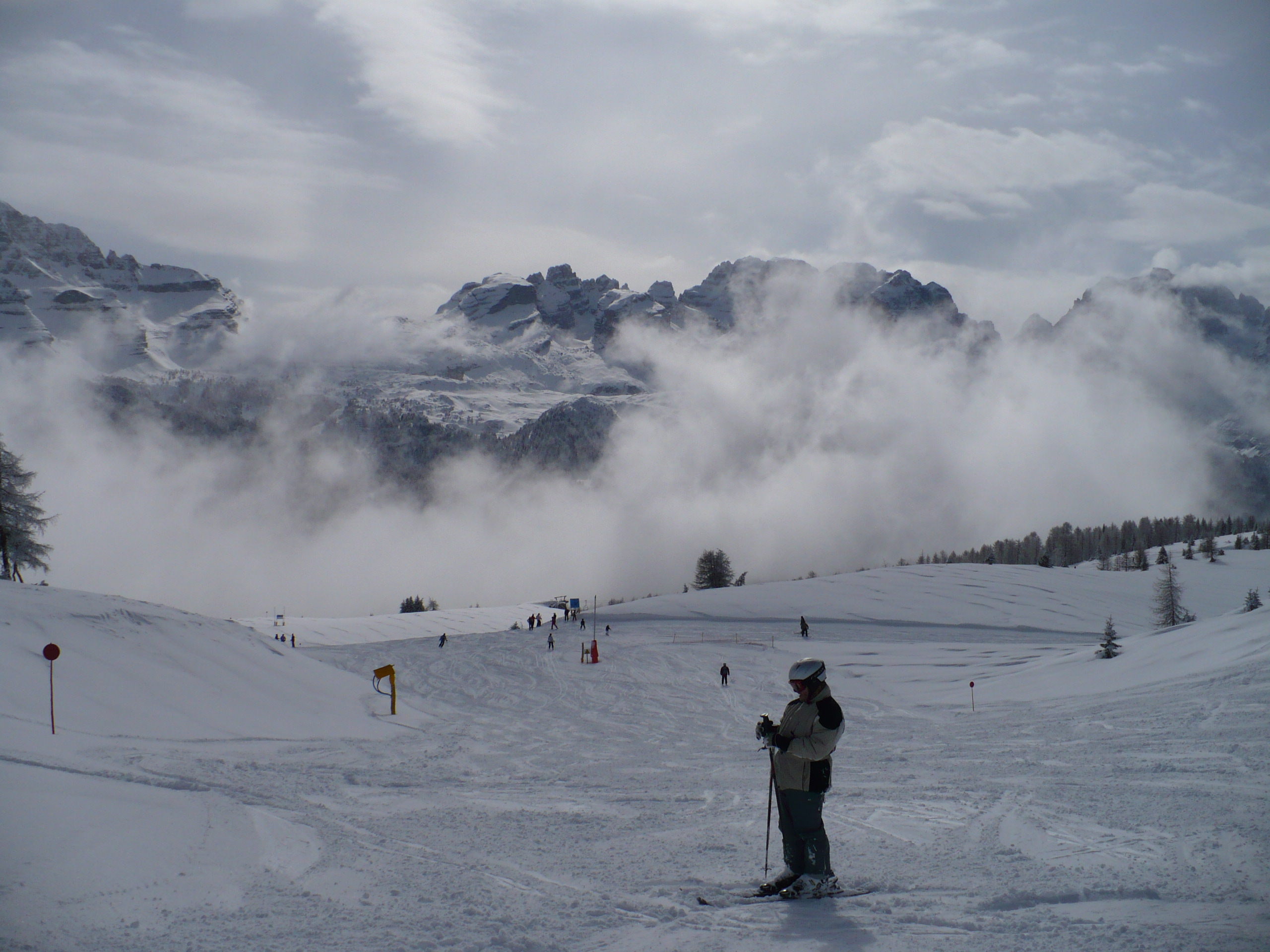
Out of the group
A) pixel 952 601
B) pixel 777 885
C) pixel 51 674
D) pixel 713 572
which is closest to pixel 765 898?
pixel 777 885

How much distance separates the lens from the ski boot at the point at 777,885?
6.25 meters

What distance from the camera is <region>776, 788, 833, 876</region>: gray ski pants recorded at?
6270 mm

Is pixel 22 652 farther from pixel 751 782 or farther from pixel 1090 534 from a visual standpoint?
pixel 1090 534

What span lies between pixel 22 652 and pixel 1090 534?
715ft

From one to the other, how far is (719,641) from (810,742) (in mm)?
44463

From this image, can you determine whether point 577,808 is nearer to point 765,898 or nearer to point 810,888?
A: point 765,898

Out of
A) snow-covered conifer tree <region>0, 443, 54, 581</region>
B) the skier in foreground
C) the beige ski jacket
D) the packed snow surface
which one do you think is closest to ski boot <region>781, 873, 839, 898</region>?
the skier in foreground

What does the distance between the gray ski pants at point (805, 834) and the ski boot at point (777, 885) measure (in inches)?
1.8

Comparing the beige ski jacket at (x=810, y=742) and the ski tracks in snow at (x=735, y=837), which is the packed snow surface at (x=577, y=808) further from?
the beige ski jacket at (x=810, y=742)

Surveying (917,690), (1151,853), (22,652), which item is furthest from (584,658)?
(1151,853)

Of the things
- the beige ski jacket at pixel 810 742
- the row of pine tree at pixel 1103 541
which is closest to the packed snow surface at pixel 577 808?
the beige ski jacket at pixel 810 742

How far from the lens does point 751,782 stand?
466 inches

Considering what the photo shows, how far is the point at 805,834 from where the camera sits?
633cm

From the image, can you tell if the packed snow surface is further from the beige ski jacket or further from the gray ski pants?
the beige ski jacket
